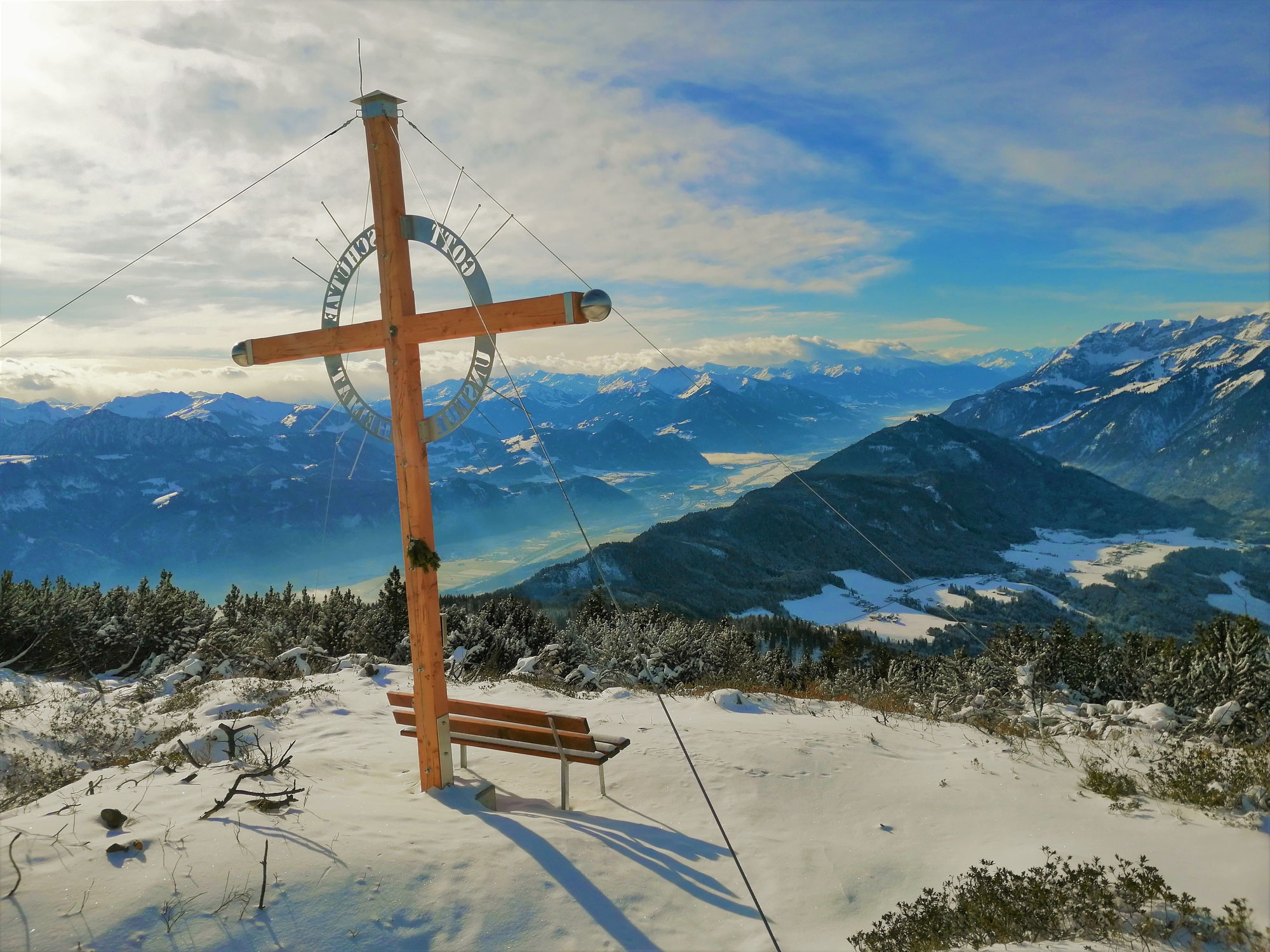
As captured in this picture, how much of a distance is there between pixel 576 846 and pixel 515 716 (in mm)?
1869

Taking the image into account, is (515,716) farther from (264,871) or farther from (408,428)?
(408,428)

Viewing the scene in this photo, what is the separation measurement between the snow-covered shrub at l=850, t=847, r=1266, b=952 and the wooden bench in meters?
2.75

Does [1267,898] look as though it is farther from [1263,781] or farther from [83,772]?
[83,772]

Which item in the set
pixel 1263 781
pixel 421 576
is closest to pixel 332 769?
pixel 421 576

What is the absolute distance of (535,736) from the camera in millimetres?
6441

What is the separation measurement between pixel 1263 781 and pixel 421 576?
7.15 metres

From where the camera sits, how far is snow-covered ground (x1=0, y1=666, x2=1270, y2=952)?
391 centimetres

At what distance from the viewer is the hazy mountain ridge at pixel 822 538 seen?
93.7m

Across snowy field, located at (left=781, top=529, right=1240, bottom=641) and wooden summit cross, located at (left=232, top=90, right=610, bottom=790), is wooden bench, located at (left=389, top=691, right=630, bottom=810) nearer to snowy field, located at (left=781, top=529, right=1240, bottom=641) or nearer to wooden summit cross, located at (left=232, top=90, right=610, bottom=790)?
wooden summit cross, located at (left=232, top=90, right=610, bottom=790)

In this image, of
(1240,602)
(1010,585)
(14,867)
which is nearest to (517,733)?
(14,867)

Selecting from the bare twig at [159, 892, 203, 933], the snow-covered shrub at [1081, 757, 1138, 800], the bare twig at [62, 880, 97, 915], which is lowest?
the snow-covered shrub at [1081, 757, 1138, 800]

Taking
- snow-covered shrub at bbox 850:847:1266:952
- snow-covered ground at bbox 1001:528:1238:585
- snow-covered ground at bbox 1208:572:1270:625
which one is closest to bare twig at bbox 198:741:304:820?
snow-covered shrub at bbox 850:847:1266:952

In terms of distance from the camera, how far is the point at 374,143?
605 cm

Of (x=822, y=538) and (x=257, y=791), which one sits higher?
(x=257, y=791)
